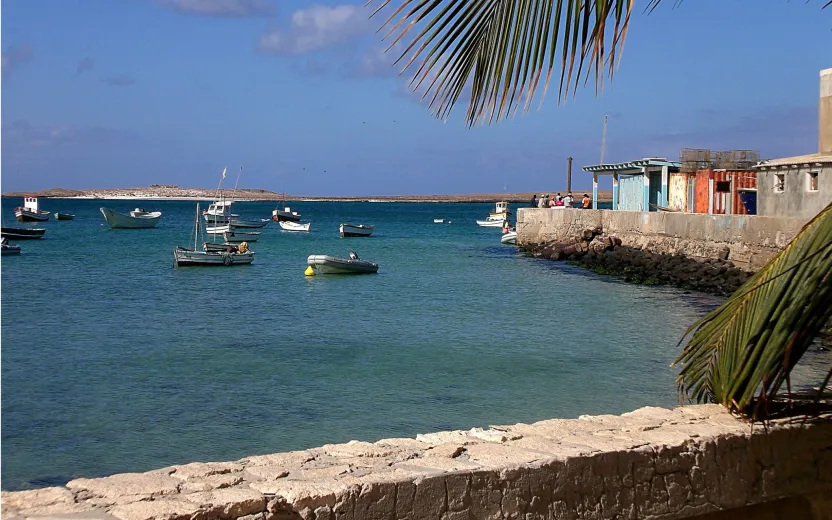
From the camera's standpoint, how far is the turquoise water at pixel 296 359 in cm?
1205

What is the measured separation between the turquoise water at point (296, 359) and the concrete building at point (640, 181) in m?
8.54

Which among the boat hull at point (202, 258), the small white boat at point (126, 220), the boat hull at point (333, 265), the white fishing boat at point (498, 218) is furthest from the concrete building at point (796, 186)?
the small white boat at point (126, 220)

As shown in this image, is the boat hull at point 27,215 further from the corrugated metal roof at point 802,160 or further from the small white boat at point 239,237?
the corrugated metal roof at point 802,160

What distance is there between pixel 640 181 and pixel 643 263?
10386mm

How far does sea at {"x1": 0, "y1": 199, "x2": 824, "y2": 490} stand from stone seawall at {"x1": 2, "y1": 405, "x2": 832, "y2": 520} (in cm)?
749

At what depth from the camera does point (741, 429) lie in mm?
4004

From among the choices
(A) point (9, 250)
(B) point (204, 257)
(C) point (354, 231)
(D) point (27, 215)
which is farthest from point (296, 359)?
(D) point (27, 215)

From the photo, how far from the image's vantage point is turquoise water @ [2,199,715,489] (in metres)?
12.1

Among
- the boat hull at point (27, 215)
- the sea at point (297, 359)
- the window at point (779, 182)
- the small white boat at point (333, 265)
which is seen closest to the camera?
the sea at point (297, 359)

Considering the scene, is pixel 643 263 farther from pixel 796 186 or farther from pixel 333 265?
pixel 333 265

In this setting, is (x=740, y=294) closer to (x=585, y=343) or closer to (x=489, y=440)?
(x=489, y=440)

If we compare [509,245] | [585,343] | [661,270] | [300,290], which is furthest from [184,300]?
[509,245]

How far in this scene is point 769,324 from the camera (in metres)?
3.79

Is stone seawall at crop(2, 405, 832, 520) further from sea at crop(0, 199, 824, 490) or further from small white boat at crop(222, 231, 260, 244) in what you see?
small white boat at crop(222, 231, 260, 244)
